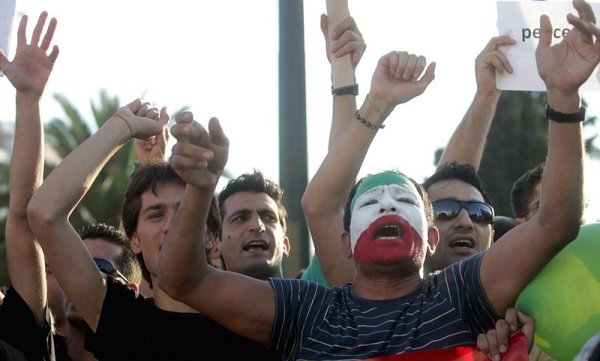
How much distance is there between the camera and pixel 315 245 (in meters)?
4.77

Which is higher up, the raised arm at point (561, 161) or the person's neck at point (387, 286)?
the raised arm at point (561, 161)

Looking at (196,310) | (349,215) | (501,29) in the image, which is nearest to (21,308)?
(196,310)

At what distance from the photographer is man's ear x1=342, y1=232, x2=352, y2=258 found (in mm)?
4355

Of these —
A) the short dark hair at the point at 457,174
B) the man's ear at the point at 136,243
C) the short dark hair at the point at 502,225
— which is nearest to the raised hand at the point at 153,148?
the man's ear at the point at 136,243

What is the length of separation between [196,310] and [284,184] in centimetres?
152

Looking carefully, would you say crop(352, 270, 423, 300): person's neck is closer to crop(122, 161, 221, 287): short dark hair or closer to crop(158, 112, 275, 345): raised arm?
crop(158, 112, 275, 345): raised arm

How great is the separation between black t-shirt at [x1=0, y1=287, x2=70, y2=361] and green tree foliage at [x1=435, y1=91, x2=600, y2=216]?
28559 mm

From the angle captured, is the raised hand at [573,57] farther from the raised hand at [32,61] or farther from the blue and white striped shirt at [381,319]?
the raised hand at [32,61]

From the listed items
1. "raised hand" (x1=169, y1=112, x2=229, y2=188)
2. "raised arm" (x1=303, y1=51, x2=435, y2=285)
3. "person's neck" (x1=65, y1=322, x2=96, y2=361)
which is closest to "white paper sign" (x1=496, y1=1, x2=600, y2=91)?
"raised arm" (x1=303, y1=51, x2=435, y2=285)

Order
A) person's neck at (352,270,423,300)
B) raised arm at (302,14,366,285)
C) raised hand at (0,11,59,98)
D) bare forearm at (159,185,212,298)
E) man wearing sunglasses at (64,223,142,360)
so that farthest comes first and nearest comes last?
man wearing sunglasses at (64,223,142,360) < raised hand at (0,11,59,98) < raised arm at (302,14,366,285) < person's neck at (352,270,423,300) < bare forearm at (159,185,212,298)

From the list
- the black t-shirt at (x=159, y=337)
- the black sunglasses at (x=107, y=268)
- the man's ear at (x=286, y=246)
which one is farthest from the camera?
the man's ear at (x=286, y=246)

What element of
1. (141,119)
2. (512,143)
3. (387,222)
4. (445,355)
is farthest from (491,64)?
(512,143)

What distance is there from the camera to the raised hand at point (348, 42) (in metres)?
5.17

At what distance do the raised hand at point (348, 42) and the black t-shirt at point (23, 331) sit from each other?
5.64ft
